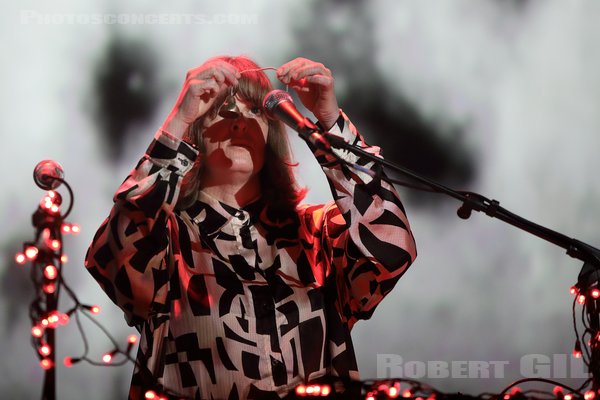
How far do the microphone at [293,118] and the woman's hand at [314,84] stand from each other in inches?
8.1

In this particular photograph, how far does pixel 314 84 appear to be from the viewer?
1856mm

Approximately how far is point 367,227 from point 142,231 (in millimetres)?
486

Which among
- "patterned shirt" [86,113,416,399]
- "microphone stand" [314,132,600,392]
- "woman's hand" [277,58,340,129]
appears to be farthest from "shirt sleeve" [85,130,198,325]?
"microphone stand" [314,132,600,392]

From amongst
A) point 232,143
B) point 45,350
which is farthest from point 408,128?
point 45,350

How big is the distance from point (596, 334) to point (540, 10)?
3.79 feet

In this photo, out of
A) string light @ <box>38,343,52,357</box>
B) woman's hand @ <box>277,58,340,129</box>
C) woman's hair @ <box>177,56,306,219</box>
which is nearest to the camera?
string light @ <box>38,343,52,357</box>

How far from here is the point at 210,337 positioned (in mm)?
1843

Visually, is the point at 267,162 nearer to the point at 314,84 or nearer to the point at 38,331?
the point at 314,84

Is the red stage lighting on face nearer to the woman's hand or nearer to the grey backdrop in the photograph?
the woman's hand

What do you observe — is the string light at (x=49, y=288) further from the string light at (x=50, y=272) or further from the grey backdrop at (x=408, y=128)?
the grey backdrop at (x=408, y=128)

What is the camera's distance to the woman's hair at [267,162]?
1.95 m

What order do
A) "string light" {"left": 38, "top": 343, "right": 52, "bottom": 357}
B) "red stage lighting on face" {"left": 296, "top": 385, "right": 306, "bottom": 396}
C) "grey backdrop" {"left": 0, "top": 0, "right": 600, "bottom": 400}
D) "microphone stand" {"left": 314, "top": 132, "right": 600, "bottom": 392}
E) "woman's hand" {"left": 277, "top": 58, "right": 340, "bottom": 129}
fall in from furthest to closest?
1. "grey backdrop" {"left": 0, "top": 0, "right": 600, "bottom": 400}
2. "woman's hand" {"left": 277, "top": 58, "right": 340, "bottom": 129}
3. "red stage lighting on face" {"left": 296, "top": 385, "right": 306, "bottom": 396}
4. "microphone stand" {"left": 314, "top": 132, "right": 600, "bottom": 392}
5. "string light" {"left": 38, "top": 343, "right": 52, "bottom": 357}

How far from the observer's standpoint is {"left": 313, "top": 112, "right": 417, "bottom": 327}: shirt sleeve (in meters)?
1.87

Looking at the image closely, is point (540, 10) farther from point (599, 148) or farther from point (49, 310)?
point (49, 310)
